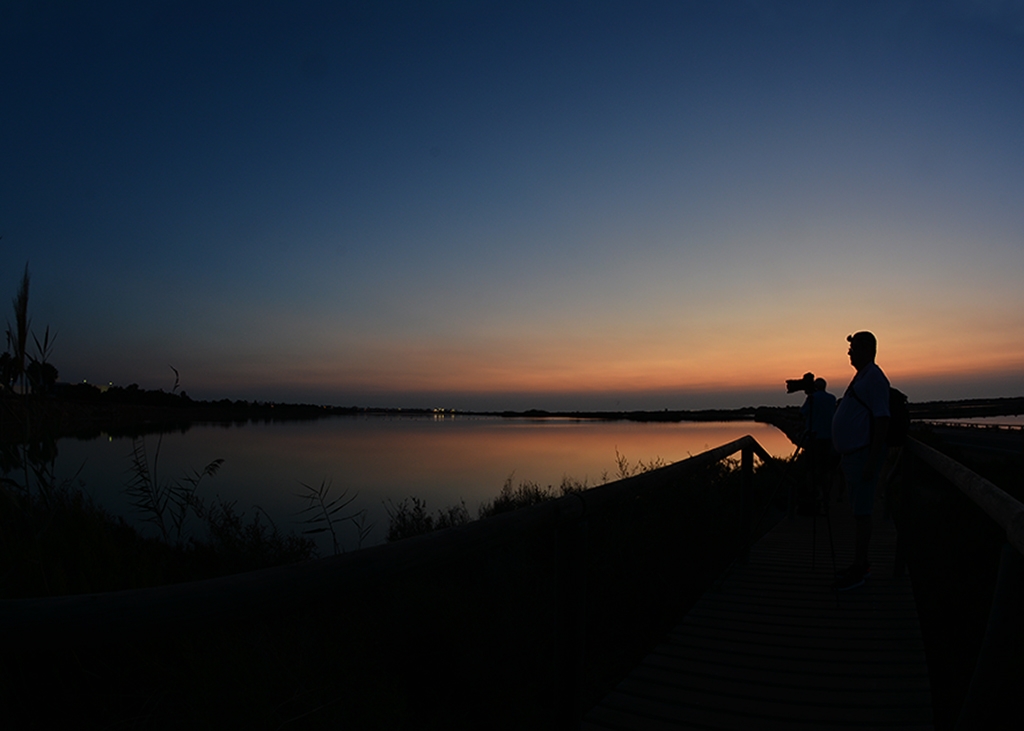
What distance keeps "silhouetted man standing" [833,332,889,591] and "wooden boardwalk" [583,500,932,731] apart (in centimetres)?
40

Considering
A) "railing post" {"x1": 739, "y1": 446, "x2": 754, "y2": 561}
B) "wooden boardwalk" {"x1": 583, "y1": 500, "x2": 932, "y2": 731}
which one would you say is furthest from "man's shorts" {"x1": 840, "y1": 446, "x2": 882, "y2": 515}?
"railing post" {"x1": 739, "y1": 446, "x2": 754, "y2": 561}

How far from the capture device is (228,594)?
1265 millimetres

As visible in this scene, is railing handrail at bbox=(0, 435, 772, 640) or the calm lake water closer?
railing handrail at bbox=(0, 435, 772, 640)

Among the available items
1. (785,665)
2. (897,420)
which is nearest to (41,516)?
(785,665)

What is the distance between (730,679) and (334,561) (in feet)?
9.49

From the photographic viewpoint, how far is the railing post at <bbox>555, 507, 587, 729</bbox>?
2625 mm

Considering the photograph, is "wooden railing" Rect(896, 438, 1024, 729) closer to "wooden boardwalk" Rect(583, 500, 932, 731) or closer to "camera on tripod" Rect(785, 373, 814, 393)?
"wooden boardwalk" Rect(583, 500, 932, 731)

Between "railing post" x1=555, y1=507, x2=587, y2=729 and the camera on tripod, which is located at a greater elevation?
the camera on tripod

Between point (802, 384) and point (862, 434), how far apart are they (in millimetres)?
2807

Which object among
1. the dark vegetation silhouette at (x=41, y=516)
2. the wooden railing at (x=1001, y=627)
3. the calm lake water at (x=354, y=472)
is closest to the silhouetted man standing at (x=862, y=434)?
the wooden railing at (x=1001, y=627)

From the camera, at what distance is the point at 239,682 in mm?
2508

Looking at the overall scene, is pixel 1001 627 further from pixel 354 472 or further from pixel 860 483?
pixel 354 472

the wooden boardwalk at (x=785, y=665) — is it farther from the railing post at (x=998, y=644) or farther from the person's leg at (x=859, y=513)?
the railing post at (x=998, y=644)

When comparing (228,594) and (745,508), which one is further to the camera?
(745,508)
